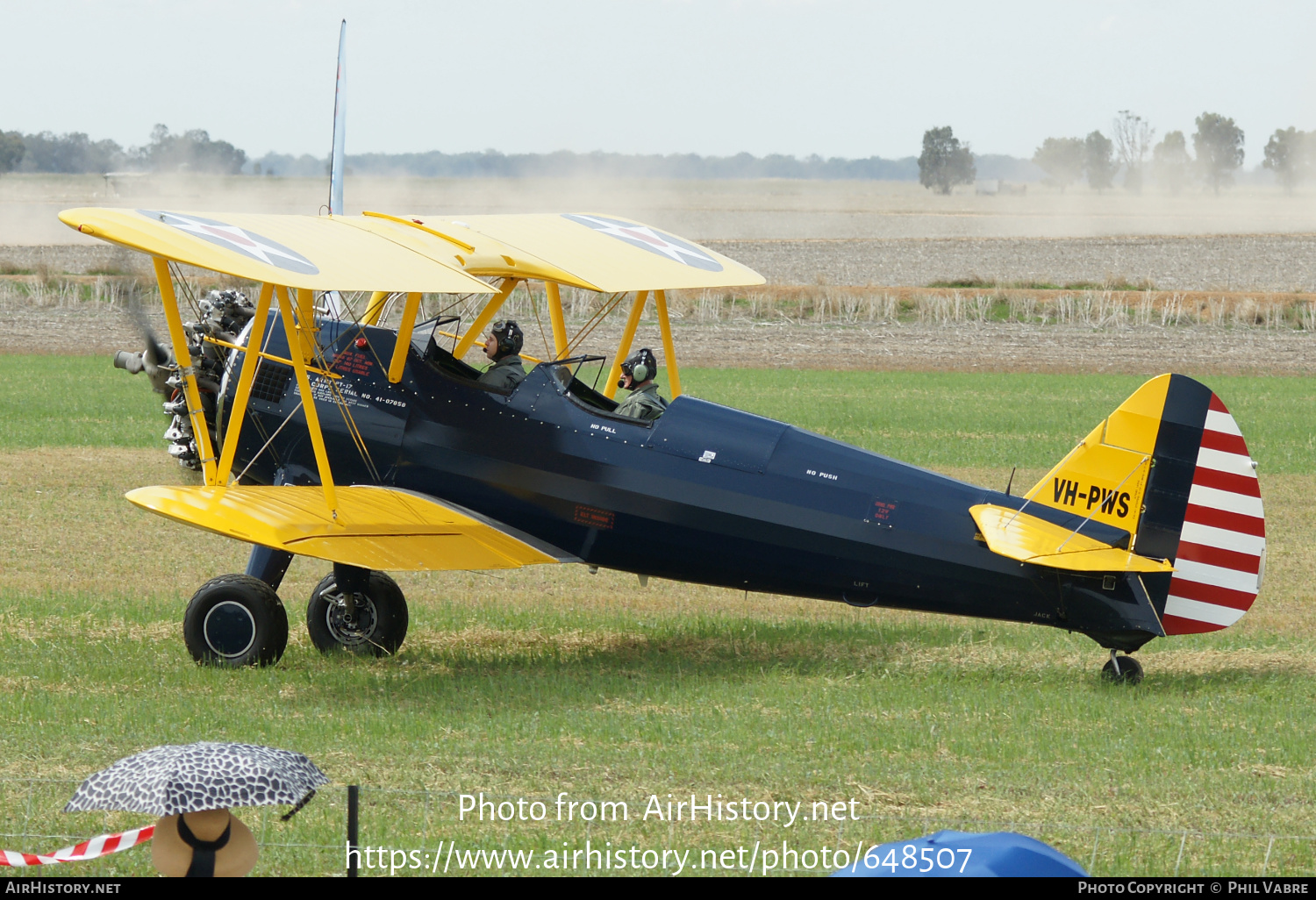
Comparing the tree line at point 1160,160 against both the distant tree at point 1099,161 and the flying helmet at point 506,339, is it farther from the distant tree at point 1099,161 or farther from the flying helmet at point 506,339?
the flying helmet at point 506,339

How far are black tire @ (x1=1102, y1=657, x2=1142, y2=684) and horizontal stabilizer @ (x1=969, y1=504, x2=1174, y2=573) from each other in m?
0.80

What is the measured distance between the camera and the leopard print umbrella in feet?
12.6

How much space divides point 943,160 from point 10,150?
98841 mm

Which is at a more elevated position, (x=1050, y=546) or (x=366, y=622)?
(x=1050, y=546)

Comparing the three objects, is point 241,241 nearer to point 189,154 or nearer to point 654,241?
point 654,241

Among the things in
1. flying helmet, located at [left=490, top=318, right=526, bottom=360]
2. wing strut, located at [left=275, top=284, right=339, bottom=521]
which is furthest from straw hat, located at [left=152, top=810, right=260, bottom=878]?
flying helmet, located at [left=490, top=318, right=526, bottom=360]

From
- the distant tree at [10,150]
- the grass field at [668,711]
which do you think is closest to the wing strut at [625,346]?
the grass field at [668,711]

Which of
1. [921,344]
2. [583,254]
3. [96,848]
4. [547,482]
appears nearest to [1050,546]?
[547,482]

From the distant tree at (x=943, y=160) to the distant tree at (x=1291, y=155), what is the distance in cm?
3154

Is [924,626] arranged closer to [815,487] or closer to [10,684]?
[815,487]

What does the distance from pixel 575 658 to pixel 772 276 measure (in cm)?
4076

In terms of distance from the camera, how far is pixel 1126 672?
8.80 meters
